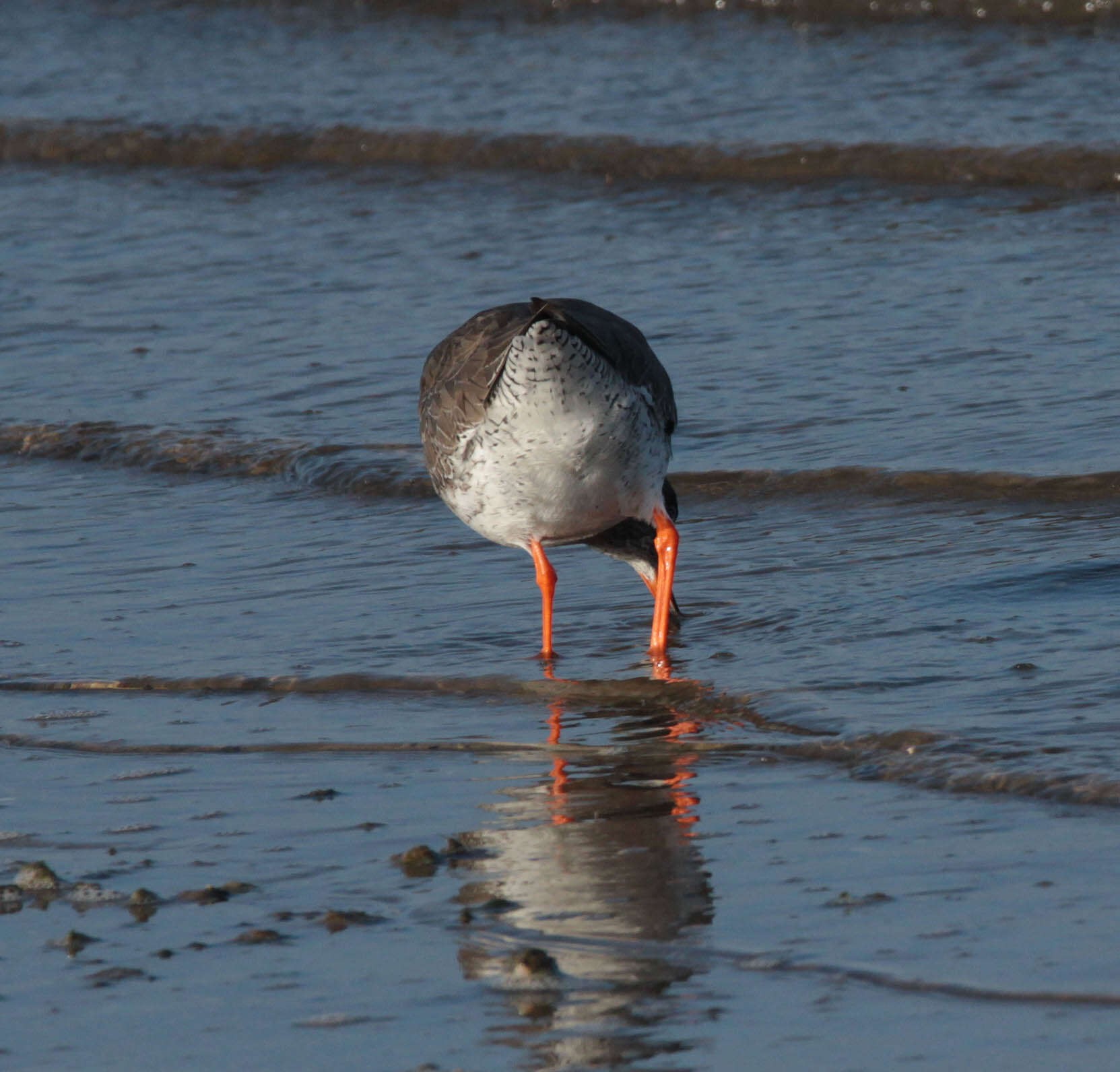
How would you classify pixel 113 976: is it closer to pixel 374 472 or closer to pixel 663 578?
pixel 663 578

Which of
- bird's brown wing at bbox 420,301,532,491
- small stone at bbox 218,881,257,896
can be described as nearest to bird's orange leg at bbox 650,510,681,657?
bird's brown wing at bbox 420,301,532,491

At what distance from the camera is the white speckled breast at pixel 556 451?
5.14m

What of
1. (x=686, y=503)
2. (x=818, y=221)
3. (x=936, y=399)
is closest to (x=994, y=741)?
(x=686, y=503)

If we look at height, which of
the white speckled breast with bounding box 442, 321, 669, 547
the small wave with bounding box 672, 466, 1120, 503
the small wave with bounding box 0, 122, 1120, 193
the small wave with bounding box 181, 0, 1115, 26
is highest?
the small wave with bounding box 181, 0, 1115, 26

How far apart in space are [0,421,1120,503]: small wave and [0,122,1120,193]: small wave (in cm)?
500

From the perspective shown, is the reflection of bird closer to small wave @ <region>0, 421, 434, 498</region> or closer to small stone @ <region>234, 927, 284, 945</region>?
small wave @ <region>0, 421, 434, 498</region>

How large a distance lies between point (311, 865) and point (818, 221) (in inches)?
318

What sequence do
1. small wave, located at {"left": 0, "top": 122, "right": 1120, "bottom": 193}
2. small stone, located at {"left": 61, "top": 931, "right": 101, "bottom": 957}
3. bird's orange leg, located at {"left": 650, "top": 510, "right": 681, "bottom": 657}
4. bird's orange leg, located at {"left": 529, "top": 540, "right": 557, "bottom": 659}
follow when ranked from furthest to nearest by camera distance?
small wave, located at {"left": 0, "top": 122, "right": 1120, "bottom": 193}, bird's orange leg, located at {"left": 529, "top": 540, "right": 557, "bottom": 659}, bird's orange leg, located at {"left": 650, "top": 510, "right": 681, "bottom": 657}, small stone, located at {"left": 61, "top": 931, "right": 101, "bottom": 957}

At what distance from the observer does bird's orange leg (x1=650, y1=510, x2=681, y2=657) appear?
5617 millimetres

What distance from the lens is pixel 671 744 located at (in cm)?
478

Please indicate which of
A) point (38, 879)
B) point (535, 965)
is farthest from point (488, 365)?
point (535, 965)

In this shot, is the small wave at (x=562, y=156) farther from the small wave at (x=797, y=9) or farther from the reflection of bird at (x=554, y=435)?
the reflection of bird at (x=554, y=435)

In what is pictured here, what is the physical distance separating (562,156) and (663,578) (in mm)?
8352

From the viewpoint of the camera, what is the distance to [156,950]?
360 cm
